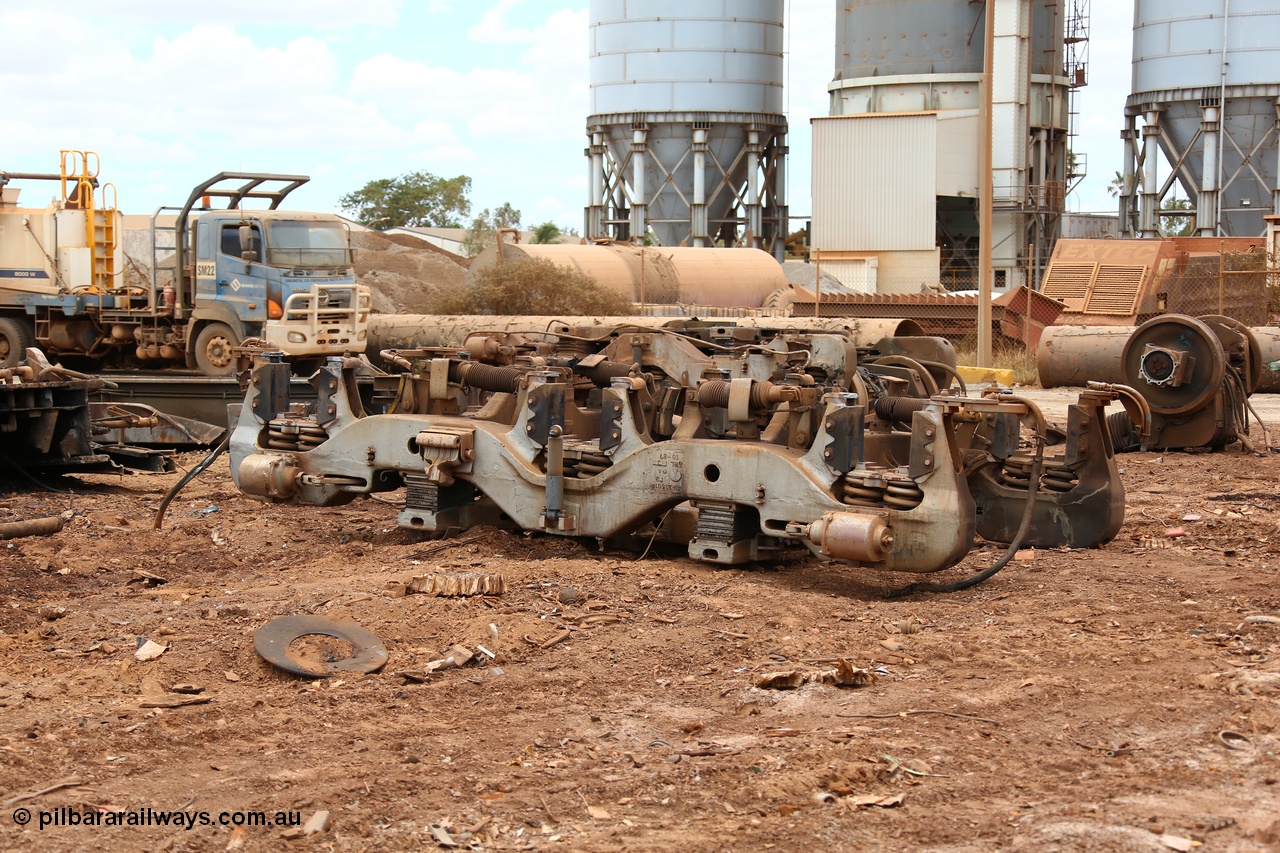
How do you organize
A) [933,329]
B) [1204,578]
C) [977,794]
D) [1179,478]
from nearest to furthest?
[977,794], [1204,578], [1179,478], [933,329]

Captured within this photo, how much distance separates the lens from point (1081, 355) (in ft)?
49.3

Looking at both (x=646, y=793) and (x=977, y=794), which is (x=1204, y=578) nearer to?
(x=977, y=794)

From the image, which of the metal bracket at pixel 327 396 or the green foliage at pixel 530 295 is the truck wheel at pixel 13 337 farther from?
the metal bracket at pixel 327 396

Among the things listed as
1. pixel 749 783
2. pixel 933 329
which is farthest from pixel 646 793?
pixel 933 329

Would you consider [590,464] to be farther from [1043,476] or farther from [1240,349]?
[1240,349]

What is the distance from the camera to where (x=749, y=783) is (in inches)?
169

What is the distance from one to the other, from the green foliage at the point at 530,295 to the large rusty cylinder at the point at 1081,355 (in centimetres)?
1129

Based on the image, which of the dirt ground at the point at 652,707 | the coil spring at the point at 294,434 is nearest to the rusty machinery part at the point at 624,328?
the coil spring at the point at 294,434

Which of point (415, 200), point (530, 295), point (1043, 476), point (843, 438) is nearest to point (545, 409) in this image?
point (843, 438)

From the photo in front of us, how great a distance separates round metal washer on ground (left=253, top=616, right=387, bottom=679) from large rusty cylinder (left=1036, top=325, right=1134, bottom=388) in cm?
1063

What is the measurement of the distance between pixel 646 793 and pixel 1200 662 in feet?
8.38

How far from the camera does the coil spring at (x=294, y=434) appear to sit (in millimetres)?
9172

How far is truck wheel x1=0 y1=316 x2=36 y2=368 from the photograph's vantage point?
72.4 feet

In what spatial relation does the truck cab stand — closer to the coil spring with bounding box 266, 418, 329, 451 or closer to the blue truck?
the blue truck
